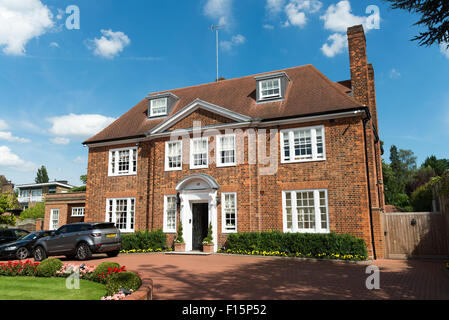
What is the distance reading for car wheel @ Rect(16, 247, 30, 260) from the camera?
57.3ft

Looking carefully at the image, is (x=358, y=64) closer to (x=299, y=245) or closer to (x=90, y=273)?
(x=299, y=245)

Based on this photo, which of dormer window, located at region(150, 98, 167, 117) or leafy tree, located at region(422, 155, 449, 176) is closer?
dormer window, located at region(150, 98, 167, 117)

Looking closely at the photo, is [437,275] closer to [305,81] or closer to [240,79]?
[305,81]

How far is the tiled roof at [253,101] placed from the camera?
Result: 17.9 metres

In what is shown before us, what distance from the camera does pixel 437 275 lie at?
36.0 feet

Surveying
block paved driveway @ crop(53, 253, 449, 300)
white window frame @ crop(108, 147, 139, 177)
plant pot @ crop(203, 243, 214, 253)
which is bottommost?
block paved driveway @ crop(53, 253, 449, 300)

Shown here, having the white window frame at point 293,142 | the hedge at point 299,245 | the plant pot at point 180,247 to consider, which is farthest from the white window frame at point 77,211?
the white window frame at point 293,142

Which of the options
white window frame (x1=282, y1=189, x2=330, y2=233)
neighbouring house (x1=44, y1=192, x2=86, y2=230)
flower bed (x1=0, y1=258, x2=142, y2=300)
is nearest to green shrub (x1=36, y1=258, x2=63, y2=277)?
flower bed (x1=0, y1=258, x2=142, y2=300)

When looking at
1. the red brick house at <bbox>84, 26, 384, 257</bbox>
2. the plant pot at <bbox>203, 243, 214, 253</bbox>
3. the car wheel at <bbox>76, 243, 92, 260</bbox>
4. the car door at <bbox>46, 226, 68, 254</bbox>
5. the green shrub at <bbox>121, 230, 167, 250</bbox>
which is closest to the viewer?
the car wheel at <bbox>76, 243, 92, 260</bbox>

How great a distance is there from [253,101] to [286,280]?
41.7 ft

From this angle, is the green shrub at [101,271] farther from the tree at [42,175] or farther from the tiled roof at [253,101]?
the tree at [42,175]

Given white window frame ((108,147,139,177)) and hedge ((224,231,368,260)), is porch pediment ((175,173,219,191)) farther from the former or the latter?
white window frame ((108,147,139,177))

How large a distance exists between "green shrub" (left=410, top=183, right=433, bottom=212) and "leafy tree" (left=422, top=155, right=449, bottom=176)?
86.0 ft
